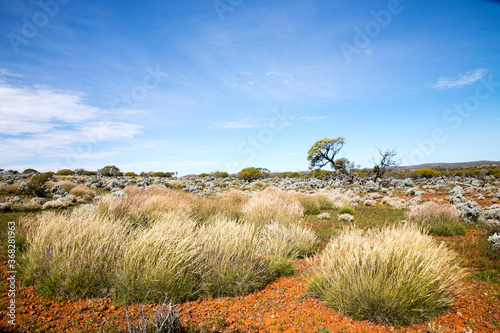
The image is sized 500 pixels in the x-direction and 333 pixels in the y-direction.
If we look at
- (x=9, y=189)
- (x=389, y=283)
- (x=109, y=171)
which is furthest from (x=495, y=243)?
(x=109, y=171)

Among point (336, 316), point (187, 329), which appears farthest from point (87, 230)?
point (336, 316)

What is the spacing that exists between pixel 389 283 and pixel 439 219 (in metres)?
7.53

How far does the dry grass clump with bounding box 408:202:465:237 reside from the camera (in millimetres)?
8516

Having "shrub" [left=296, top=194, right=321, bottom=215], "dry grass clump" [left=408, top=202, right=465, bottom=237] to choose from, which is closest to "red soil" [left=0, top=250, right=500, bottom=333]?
"dry grass clump" [left=408, top=202, right=465, bottom=237]

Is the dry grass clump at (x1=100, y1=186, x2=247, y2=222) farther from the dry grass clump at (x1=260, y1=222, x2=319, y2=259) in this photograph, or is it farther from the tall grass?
the tall grass

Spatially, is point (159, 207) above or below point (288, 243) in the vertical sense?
above

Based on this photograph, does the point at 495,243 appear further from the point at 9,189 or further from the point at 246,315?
the point at 9,189

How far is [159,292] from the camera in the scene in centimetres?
406

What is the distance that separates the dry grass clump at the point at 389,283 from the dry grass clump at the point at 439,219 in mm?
5004

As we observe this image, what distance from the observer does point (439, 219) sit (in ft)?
30.2

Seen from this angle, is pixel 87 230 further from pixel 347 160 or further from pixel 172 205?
pixel 347 160

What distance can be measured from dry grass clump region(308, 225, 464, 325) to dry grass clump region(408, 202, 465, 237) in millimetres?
5004

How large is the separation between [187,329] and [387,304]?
305 centimetres

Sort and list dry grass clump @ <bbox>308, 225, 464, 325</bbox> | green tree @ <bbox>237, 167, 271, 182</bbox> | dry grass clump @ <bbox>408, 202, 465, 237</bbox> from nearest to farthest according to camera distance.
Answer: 1. dry grass clump @ <bbox>308, 225, 464, 325</bbox>
2. dry grass clump @ <bbox>408, 202, 465, 237</bbox>
3. green tree @ <bbox>237, 167, 271, 182</bbox>
